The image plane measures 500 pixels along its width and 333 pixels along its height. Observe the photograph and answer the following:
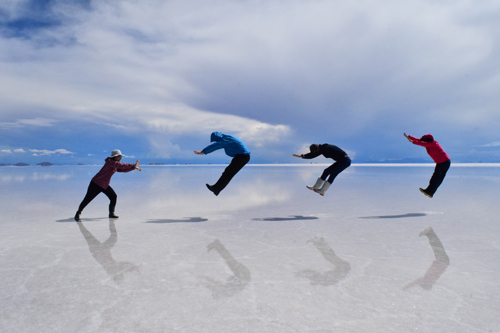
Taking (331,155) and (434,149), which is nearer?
(331,155)

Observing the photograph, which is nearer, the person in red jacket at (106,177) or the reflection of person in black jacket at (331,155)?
the person in red jacket at (106,177)

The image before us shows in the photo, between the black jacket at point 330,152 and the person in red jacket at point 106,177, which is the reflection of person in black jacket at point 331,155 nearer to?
the black jacket at point 330,152

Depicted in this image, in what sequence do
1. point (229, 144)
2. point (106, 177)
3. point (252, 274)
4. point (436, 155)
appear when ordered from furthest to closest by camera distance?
point (436, 155) < point (229, 144) < point (106, 177) < point (252, 274)

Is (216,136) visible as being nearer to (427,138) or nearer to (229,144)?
(229,144)

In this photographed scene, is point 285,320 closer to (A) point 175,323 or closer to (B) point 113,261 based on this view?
(A) point 175,323

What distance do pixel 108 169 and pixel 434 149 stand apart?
23.8 ft

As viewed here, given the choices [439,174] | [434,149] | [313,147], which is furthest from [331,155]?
[439,174]

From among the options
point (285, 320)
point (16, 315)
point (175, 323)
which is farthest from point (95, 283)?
point (285, 320)

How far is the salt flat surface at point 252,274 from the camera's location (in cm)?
208

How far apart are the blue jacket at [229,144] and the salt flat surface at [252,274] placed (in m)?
1.38

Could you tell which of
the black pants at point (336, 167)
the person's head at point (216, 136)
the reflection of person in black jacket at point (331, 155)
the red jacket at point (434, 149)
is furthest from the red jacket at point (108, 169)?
the red jacket at point (434, 149)

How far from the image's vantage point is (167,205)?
302 inches

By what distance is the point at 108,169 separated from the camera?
19.8 feet

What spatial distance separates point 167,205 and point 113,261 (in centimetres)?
437
